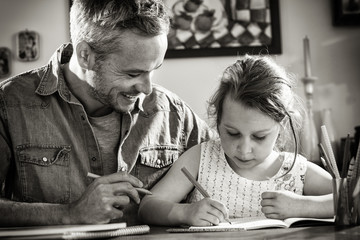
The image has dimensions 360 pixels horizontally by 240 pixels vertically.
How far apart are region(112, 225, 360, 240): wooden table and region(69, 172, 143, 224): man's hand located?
0.16 meters

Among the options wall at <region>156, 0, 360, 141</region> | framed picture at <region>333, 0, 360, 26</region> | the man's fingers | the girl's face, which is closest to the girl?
the girl's face

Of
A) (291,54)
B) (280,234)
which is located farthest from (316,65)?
(280,234)

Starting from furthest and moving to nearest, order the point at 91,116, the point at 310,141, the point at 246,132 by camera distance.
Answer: the point at 310,141 → the point at 91,116 → the point at 246,132

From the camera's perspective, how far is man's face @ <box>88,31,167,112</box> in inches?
67.1

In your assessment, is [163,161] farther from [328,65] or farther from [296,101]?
[328,65]

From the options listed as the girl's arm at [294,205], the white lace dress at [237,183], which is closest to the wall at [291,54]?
the white lace dress at [237,183]

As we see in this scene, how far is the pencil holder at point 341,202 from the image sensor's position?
4.11 ft

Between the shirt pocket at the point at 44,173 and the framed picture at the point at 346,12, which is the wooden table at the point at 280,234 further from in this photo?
the framed picture at the point at 346,12

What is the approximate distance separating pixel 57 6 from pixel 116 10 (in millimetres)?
1504

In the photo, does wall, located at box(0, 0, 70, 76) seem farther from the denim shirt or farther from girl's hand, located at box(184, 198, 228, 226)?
Result: girl's hand, located at box(184, 198, 228, 226)

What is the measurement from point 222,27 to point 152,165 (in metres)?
1.48

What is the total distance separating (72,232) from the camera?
43.6 inches

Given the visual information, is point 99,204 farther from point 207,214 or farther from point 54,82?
point 54,82

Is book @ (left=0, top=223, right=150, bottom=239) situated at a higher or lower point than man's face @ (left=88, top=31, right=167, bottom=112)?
lower
